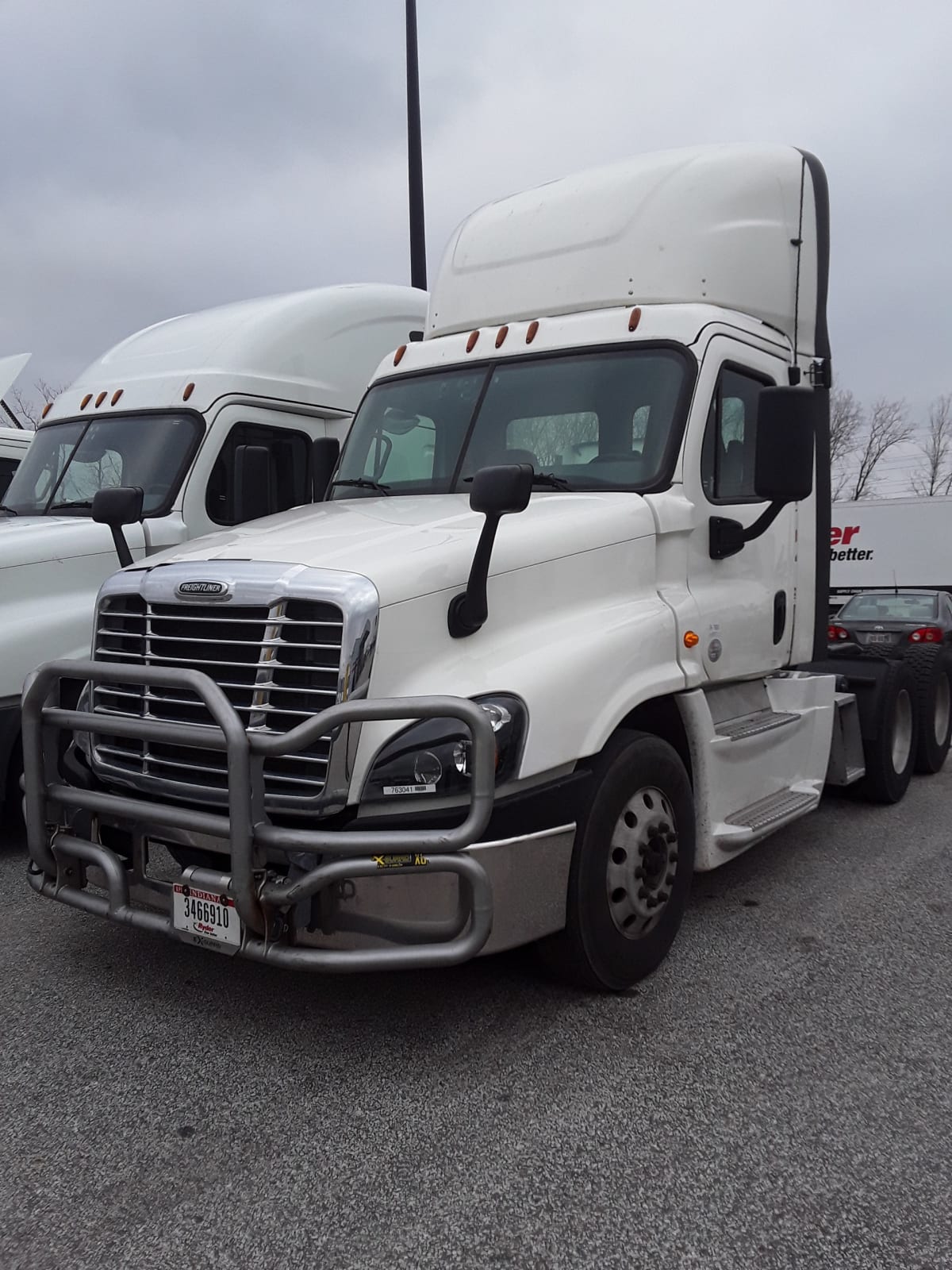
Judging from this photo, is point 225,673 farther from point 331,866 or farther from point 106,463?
point 106,463

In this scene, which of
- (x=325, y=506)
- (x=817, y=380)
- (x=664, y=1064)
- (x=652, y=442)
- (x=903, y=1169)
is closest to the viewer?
(x=903, y=1169)

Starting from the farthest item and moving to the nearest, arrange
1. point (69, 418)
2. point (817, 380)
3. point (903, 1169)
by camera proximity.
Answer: point (69, 418) → point (817, 380) → point (903, 1169)

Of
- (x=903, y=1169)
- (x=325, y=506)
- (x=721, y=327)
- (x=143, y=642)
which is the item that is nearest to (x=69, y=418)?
(x=325, y=506)

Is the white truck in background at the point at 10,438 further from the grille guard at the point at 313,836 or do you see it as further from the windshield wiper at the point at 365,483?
the grille guard at the point at 313,836

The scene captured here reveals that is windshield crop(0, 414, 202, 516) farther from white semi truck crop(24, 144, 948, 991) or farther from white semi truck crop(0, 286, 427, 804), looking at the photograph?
white semi truck crop(24, 144, 948, 991)

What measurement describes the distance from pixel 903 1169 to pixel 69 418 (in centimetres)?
672

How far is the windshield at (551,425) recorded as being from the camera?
4680mm

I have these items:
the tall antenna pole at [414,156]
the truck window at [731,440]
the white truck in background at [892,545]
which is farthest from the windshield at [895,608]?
the white truck in background at [892,545]

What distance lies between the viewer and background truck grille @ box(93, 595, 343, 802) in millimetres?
3496

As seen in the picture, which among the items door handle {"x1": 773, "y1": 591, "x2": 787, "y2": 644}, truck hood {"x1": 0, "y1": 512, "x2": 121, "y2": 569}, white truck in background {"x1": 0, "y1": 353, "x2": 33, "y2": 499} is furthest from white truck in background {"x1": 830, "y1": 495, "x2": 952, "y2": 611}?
truck hood {"x1": 0, "y1": 512, "x2": 121, "y2": 569}

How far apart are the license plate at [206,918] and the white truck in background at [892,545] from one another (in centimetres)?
2209

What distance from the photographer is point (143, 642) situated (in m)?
3.95

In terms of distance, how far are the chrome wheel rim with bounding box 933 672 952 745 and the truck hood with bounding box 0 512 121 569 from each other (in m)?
6.05

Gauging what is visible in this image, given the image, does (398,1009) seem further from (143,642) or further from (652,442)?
(652,442)
